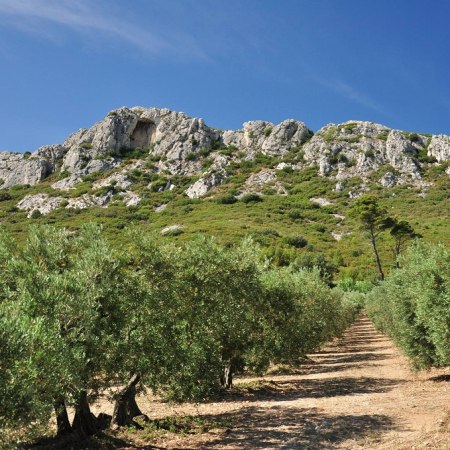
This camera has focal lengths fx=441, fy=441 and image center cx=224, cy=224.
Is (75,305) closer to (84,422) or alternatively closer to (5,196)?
(84,422)

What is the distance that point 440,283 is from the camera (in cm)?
1911

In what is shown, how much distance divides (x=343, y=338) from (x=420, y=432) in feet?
138

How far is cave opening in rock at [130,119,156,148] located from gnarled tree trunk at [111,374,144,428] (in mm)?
154305

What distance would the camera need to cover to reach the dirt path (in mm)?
13734

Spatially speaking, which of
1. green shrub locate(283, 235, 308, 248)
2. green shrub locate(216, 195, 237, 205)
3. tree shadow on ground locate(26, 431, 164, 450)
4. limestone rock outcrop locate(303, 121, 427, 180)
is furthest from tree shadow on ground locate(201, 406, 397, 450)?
limestone rock outcrop locate(303, 121, 427, 180)

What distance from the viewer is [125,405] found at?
1539 centimetres

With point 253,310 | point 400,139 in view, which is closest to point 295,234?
point 400,139

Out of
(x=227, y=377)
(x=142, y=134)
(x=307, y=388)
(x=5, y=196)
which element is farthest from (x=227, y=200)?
(x=227, y=377)

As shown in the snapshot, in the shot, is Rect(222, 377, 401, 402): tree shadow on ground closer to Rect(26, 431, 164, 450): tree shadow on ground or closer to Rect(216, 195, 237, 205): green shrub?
Rect(26, 431, 164, 450): tree shadow on ground

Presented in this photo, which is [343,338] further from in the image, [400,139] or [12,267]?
[400,139]

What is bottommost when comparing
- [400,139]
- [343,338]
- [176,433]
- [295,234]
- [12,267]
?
[343,338]

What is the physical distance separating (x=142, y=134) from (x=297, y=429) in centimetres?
16084

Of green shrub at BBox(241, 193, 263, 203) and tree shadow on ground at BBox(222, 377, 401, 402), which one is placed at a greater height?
green shrub at BBox(241, 193, 263, 203)

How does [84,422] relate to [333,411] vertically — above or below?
above
